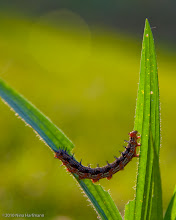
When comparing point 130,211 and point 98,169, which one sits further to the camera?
point 98,169

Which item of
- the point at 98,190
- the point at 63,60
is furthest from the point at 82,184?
the point at 63,60

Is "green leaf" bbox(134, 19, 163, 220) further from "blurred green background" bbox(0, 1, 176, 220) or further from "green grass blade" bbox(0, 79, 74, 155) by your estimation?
"blurred green background" bbox(0, 1, 176, 220)

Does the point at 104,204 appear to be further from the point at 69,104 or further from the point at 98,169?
the point at 69,104

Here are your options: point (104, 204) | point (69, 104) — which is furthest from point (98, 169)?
point (69, 104)

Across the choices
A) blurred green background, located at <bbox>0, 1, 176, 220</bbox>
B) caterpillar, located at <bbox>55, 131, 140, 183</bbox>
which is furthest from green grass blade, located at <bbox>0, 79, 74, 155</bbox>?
blurred green background, located at <bbox>0, 1, 176, 220</bbox>

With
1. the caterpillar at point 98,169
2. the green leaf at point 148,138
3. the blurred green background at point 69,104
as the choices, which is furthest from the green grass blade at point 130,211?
the blurred green background at point 69,104

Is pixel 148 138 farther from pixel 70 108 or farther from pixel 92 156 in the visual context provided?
pixel 70 108

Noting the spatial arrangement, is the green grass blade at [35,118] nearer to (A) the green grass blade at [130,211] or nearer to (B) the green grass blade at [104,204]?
(B) the green grass blade at [104,204]
